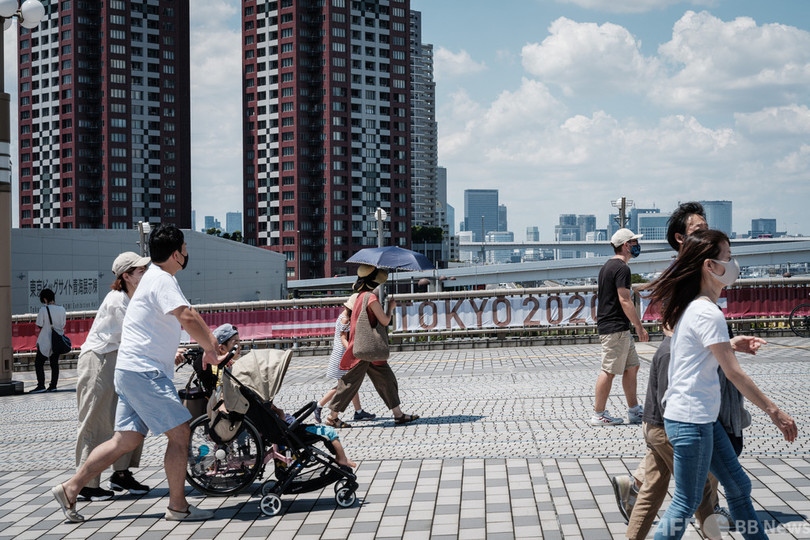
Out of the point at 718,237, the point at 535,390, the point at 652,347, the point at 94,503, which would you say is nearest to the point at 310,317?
the point at 652,347

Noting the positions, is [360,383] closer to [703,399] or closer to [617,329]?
[617,329]

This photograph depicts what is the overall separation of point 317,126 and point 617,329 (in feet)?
388

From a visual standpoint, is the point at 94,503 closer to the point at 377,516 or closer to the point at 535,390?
the point at 377,516

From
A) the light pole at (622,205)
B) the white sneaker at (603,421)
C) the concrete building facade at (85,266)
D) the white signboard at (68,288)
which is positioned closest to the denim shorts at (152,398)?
the white sneaker at (603,421)

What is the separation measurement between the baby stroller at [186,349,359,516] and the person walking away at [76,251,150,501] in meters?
0.68

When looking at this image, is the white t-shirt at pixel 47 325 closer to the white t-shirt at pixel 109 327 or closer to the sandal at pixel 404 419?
the sandal at pixel 404 419

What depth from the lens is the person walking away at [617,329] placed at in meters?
8.08

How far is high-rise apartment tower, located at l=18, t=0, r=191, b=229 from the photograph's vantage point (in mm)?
116500

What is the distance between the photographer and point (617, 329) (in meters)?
8.22

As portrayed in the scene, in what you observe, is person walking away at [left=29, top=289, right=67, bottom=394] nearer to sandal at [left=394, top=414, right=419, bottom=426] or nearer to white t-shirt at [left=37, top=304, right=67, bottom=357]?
white t-shirt at [left=37, top=304, right=67, bottom=357]

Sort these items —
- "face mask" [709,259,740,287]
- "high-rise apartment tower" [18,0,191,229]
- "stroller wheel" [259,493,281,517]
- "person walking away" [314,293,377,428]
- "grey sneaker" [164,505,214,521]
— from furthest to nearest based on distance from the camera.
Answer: "high-rise apartment tower" [18,0,191,229], "person walking away" [314,293,377,428], "stroller wheel" [259,493,281,517], "grey sneaker" [164,505,214,521], "face mask" [709,259,740,287]

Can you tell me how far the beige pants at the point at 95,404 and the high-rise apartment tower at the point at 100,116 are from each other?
11653cm

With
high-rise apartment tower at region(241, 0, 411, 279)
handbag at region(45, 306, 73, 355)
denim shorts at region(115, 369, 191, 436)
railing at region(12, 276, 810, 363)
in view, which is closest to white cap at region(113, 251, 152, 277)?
denim shorts at region(115, 369, 191, 436)

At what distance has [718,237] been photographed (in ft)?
13.2
